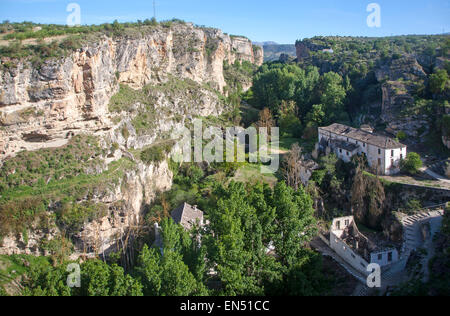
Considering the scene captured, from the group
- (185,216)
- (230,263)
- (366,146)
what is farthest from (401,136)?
(230,263)

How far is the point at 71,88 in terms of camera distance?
28.8 meters

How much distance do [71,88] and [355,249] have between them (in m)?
24.5

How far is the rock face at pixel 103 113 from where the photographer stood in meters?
25.6

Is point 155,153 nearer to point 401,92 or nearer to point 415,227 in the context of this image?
point 415,227

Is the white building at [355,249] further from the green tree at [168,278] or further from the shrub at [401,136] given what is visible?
the shrub at [401,136]

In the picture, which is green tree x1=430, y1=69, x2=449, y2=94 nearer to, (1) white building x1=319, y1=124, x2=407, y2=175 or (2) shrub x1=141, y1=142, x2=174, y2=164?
(1) white building x1=319, y1=124, x2=407, y2=175

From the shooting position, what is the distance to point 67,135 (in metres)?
29.0

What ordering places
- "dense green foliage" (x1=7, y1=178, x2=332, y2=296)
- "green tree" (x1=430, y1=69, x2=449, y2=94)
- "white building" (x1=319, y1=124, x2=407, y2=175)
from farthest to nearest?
"green tree" (x1=430, y1=69, x2=449, y2=94), "white building" (x1=319, y1=124, x2=407, y2=175), "dense green foliage" (x1=7, y1=178, x2=332, y2=296)

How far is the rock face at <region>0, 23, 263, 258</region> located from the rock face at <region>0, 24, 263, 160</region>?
0.06 m

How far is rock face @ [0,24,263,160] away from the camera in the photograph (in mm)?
26047

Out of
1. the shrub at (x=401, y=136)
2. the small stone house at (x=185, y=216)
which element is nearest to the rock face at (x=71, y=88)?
the small stone house at (x=185, y=216)

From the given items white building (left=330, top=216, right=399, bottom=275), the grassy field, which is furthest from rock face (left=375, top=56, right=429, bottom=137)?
white building (left=330, top=216, right=399, bottom=275)

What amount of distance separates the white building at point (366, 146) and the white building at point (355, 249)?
812cm
